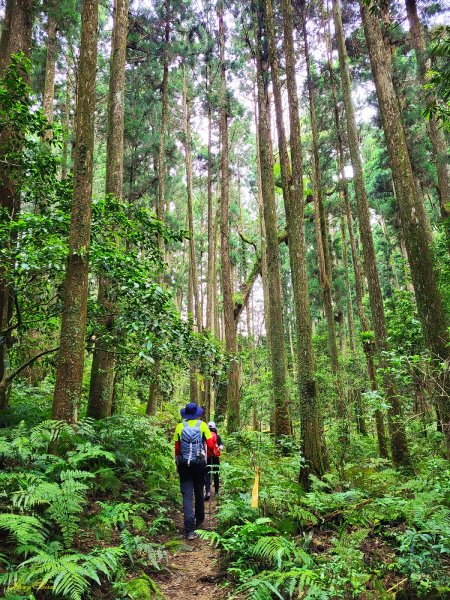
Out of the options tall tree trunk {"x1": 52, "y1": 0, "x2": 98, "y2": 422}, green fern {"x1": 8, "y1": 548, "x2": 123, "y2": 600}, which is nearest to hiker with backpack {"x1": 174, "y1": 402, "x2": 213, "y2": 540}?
tall tree trunk {"x1": 52, "y1": 0, "x2": 98, "y2": 422}

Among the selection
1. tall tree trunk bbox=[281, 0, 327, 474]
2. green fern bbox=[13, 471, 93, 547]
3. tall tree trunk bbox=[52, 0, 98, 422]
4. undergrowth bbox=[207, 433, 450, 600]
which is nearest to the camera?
undergrowth bbox=[207, 433, 450, 600]

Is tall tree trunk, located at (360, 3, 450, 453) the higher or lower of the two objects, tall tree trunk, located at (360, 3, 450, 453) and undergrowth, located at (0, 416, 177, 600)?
the higher

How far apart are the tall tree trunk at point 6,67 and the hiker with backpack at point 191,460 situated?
2.85 meters

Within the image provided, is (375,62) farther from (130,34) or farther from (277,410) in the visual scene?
(130,34)

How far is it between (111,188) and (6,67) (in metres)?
2.60

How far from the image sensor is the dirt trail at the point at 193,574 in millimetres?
3834

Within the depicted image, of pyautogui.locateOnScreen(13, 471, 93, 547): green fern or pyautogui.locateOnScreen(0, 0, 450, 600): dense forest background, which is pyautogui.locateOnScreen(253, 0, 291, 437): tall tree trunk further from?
pyautogui.locateOnScreen(13, 471, 93, 547): green fern

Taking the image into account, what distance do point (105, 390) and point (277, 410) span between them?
478 cm

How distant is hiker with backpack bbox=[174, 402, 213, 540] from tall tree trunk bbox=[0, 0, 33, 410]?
2.85 m

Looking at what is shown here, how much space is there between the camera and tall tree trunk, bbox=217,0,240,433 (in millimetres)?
13664

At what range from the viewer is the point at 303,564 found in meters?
3.66

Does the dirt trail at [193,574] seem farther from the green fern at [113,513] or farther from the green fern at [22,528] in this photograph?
the green fern at [22,528]

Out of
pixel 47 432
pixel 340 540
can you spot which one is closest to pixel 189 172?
pixel 47 432

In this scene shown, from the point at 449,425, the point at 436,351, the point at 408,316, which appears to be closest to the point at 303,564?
the point at 449,425
